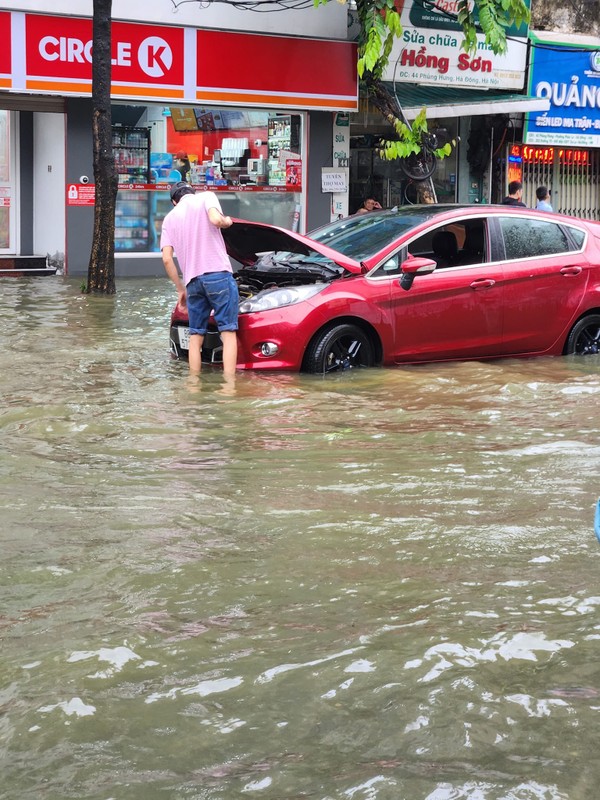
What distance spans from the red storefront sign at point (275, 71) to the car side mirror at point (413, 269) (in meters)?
9.69

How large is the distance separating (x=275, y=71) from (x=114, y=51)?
2758mm

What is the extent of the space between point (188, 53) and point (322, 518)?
1397cm

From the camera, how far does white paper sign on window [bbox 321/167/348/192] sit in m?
20.3

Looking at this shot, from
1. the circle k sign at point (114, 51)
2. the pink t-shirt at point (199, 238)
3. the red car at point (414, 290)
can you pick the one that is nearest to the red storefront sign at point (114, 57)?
the circle k sign at point (114, 51)

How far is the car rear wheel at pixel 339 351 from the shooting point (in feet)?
31.2

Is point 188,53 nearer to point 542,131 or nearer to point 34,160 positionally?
point 34,160

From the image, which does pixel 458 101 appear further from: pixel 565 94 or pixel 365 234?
pixel 365 234

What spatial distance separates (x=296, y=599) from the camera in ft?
14.8

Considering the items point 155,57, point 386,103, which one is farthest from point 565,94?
point 155,57

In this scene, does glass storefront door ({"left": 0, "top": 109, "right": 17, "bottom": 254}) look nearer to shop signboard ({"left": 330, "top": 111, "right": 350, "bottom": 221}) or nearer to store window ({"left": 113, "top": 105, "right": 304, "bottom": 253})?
store window ({"left": 113, "top": 105, "right": 304, "bottom": 253})

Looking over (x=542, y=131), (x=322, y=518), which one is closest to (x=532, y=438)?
(x=322, y=518)

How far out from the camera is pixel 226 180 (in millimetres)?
19562

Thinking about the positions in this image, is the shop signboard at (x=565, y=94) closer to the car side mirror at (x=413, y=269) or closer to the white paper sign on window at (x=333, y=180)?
the white paper sign on window at (x=333, y=180)

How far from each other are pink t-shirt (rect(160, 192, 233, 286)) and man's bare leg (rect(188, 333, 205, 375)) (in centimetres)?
46
